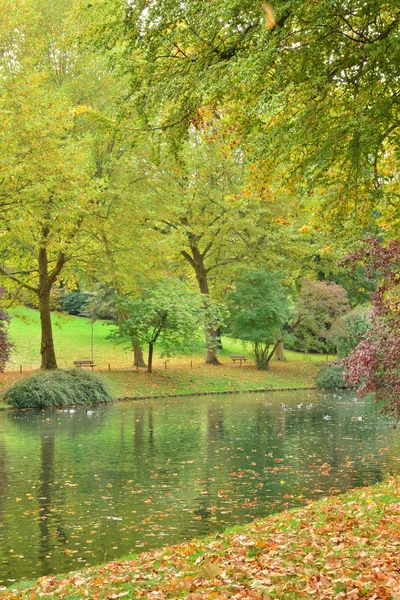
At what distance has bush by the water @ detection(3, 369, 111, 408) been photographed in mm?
29047

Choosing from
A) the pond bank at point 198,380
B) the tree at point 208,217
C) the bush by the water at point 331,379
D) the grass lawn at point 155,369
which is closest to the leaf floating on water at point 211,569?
the pond bank at point 198,380

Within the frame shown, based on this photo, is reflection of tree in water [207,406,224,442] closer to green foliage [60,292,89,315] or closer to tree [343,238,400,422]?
tree [343,238,400,422]

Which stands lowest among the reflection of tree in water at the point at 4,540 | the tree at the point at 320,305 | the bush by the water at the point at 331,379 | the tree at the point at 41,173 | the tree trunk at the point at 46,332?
the reflection of tree in water at the point at 4,540

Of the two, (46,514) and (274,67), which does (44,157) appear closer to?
(46,514)

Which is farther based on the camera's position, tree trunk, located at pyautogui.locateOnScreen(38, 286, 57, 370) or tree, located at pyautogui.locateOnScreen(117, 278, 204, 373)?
tree, located at pyautogui.locateOnScreen(117, 278, 204, 373)

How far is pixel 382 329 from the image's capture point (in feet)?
56.3

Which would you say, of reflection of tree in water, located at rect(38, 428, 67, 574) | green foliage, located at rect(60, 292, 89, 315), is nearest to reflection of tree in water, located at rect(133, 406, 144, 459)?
reflection of tree in water, located at rect(38, 428, 67, 574)

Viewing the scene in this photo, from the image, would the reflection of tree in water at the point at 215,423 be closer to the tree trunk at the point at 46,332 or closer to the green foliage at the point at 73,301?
the tree trunk at the point at 46,332

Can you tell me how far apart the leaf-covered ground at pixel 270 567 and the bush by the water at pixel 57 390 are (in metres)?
20.4

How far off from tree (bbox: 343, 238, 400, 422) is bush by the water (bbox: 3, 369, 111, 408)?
51.2 feet

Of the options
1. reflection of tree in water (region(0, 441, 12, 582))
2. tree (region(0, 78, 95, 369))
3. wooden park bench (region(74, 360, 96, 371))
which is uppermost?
tree (region(0, 78, 95, 369))

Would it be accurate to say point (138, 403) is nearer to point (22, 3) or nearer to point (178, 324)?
point (178, 324)

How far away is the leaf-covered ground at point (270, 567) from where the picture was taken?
21.1ft

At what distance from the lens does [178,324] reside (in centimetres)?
3719
